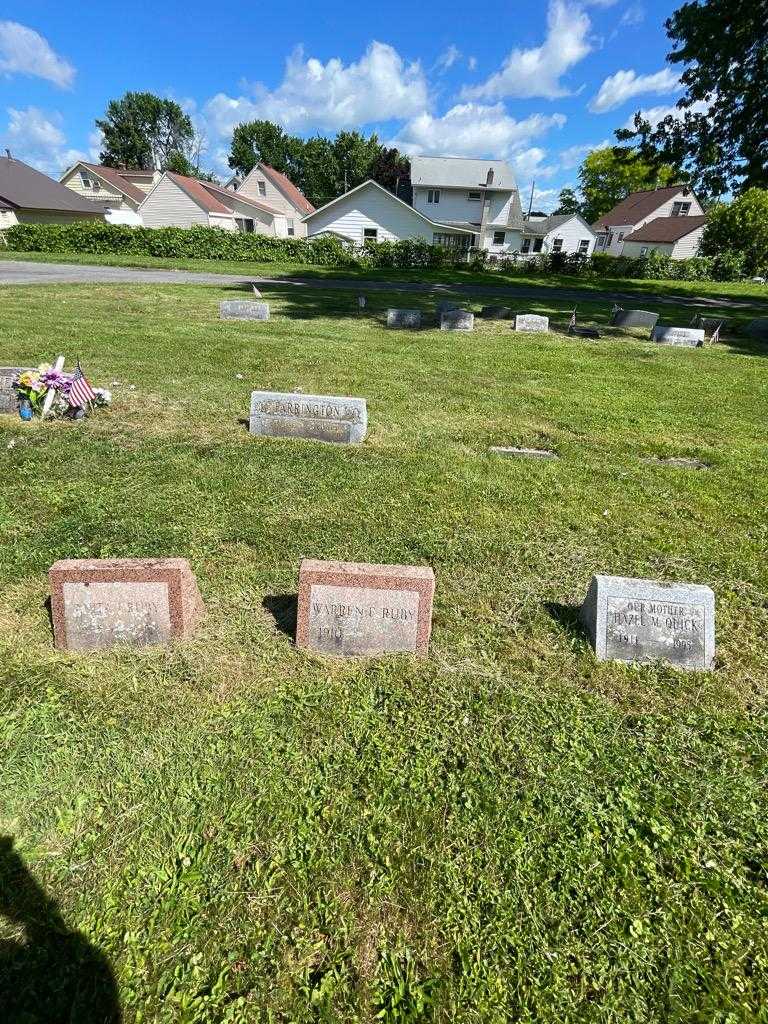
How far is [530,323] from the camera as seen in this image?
16.4 m

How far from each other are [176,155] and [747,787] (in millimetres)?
111785

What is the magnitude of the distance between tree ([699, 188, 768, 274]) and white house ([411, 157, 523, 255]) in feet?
54.1

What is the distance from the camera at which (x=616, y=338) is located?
1606 cm

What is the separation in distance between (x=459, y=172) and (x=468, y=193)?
2337 mm

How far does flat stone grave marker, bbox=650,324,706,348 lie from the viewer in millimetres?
15641

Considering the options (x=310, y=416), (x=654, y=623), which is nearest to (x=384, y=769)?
(x=654, y=623)

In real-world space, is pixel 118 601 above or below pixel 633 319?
below

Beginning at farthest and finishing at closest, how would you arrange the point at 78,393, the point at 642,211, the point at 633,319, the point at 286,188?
the point at 642,211
the point at 286,188
the point at 633,319
the point at 78,393

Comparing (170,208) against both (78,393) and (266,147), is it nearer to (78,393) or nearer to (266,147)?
(78,393)

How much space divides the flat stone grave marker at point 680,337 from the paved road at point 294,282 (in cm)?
913

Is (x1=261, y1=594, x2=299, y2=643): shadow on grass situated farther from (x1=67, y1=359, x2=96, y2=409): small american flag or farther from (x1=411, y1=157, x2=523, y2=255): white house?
(x1=411, y1=157, x2=523, y2=255): white house

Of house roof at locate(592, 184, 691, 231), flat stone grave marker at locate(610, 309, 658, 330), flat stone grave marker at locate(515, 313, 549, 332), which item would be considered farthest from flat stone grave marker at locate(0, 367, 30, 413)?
house roof at locate(592, 184, 691, 231)

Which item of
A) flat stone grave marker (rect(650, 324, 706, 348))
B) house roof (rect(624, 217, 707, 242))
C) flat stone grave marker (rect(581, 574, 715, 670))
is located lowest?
flat stone grave marker (rect(581, 574, 715, 670))

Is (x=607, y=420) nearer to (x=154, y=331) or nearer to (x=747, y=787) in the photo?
(x=747, y=787)
